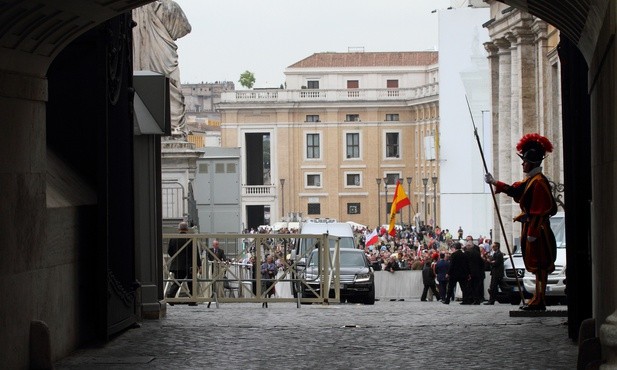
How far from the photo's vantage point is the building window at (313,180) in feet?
439

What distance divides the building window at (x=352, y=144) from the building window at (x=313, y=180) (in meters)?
3.23

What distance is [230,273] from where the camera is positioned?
2584 cm

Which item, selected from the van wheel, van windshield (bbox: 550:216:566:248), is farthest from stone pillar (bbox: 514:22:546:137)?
Answer: van windshield (bbox: 550:216:566:248)

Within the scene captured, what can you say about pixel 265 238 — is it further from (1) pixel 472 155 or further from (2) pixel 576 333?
(1) pixel 472 155

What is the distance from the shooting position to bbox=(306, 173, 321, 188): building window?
439 ft

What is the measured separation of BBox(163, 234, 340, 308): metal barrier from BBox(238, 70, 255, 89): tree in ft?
455

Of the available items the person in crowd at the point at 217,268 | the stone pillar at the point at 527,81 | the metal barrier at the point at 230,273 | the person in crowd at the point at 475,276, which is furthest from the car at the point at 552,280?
the stone pillar at the point at 527,81

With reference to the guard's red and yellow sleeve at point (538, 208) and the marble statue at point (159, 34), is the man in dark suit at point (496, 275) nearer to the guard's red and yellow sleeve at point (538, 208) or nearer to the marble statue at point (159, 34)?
the marble statue at point (159, 34)

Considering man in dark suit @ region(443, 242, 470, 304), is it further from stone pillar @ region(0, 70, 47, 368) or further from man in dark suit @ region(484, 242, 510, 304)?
stone pillar @ region(0, 70, 47, 368)

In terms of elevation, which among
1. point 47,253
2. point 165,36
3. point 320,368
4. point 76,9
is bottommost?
point 320,368

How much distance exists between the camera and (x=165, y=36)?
33.4m

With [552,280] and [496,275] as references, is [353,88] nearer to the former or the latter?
[496,275]

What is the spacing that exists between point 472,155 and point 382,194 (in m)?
49.5

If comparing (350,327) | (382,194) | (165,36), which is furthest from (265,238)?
(382,194)
